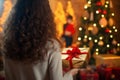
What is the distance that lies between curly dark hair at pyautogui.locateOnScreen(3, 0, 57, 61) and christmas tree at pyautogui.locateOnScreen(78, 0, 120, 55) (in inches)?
128

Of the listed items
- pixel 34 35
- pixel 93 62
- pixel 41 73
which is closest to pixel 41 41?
pixel 34 35

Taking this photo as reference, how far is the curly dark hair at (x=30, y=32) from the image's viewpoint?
142 cm

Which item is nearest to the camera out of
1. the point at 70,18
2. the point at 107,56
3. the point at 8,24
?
the point at 8,24

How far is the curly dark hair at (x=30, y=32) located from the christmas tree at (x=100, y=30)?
10.7 feet

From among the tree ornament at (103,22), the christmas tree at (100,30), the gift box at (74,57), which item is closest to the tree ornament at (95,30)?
the christmas tree at (100,30)

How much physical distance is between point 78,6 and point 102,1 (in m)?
0.63

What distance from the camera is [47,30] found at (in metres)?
1.47

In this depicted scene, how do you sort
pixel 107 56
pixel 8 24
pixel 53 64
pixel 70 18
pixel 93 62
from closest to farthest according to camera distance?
pixel 53 64, pixel 8 24, pixel 107 56, pixel 93 62, pixel 70 18

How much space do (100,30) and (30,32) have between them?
11.0 feet

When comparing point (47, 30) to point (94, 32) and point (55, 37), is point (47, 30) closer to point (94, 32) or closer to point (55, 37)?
point (55, 37)

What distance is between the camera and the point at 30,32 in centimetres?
143

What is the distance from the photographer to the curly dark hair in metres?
1.42

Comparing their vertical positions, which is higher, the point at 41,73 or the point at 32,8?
the point at 32,8

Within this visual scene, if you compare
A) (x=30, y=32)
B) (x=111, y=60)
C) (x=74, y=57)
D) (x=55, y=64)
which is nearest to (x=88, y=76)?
(x=74, y=57)
